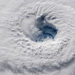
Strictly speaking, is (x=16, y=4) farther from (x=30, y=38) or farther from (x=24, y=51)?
(x=24, y=51)

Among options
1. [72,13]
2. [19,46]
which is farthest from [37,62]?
[72,13]

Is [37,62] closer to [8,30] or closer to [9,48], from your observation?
[9,48]

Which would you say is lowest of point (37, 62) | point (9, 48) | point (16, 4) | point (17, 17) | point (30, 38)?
point (37, 62)

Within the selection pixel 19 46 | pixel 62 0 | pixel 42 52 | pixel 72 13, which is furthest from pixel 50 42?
pixel 62 0

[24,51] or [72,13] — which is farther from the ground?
[72,13]

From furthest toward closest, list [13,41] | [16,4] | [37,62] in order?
[16,4] < [13,41] < [37,62]

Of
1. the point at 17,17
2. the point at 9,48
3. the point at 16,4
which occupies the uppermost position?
the point at 16,4

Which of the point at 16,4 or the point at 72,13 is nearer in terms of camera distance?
the point at 72,13

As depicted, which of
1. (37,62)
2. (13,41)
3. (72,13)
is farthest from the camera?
(72,13)

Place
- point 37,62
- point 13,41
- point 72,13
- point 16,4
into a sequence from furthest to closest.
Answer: point 16,4, point 72,13, point 13,41, point 37,62
